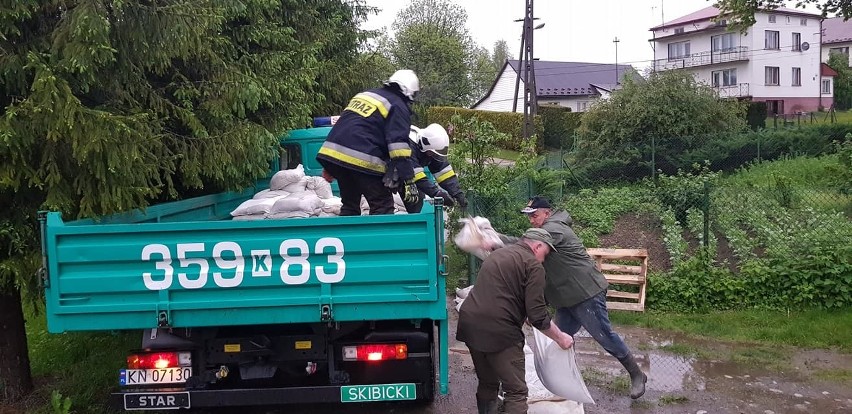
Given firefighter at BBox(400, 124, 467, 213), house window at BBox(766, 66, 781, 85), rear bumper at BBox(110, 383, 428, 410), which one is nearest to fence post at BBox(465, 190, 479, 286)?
firefighter at BBox(400, 124, 467, 213)

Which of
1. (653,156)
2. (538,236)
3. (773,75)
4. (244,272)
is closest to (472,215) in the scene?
(538,236)

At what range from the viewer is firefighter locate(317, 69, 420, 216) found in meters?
5.02

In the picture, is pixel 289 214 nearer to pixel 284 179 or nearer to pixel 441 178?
pixel 284 179

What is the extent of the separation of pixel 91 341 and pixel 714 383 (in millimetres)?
5651

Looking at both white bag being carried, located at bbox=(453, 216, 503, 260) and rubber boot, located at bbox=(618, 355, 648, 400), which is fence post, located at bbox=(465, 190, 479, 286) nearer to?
rubber boot, located at bbox=(618, 355, 648, 400)

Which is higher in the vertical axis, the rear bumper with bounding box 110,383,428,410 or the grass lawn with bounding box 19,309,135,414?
the rear bumper with bounding box 110,383,428,410

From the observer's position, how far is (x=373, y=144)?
5.15 m

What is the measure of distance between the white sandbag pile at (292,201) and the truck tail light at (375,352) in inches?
57.9

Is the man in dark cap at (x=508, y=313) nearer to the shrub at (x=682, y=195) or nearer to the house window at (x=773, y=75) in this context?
the shrub at (x=682, y=195)

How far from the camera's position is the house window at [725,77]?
48688 mm

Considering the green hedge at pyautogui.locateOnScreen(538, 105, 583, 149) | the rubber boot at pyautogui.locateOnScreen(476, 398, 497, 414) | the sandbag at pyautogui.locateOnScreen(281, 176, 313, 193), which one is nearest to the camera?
the rubber boot at pyautogui.locateOnScreen(476, 398, 497, 414)

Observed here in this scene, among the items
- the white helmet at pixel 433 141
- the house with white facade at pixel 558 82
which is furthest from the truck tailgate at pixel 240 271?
the house with white facade at pixel 558 82

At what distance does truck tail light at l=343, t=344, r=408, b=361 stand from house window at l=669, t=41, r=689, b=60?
5175 cm

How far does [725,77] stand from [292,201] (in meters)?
49.2
